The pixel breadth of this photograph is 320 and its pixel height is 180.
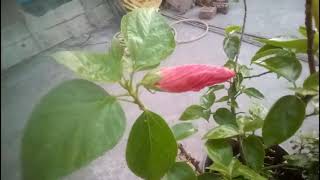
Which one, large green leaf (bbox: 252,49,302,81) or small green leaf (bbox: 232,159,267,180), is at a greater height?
large green leaf (bbox: 252,49,302,81)

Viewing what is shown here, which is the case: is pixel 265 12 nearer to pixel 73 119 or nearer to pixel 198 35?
pixel 198 35

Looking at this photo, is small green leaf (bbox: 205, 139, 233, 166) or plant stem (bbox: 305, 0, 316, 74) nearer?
plant stem (bbox: 305, 0, 316, 74)

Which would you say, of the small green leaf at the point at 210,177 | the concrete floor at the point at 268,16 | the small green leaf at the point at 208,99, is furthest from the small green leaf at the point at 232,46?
the concrete floor at the point at 268,16

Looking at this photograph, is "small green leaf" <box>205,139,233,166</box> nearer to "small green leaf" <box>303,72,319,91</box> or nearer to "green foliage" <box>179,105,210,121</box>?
"green foliage" <box>179,105,210,121</box>

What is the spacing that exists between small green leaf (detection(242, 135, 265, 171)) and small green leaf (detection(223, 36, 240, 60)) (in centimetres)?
13

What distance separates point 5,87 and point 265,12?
4.68 ft

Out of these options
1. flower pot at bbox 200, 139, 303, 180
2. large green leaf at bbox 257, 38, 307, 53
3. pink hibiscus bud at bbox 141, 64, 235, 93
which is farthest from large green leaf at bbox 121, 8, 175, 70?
flower pot at bbox 200, 139, 303, 180

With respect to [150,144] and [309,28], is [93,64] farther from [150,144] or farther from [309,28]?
[309,28]

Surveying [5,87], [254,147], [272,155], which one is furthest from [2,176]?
[272,155]

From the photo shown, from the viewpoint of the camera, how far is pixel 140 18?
35cm

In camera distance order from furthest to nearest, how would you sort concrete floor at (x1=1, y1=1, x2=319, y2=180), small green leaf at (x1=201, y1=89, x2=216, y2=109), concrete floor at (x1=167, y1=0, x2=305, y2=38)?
1. concrete floor at (x1=167, y1=0, x2=305, y2=38)
2. small green leaf at (x1=201, y1=89, x2=216, y2=109)
3. concrete floor at (x1=1, y1=1, x2=319, y2=180)

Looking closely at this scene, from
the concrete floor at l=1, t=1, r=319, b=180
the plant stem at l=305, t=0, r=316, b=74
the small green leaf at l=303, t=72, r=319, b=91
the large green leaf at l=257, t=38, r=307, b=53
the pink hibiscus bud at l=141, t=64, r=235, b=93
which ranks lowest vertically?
the concrete floor at l=1, t=1, r=319, b=180

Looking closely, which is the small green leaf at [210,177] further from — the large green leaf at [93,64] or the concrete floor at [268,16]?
the concrete floor at [268,16]

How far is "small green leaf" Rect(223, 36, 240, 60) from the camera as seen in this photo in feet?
1.57
